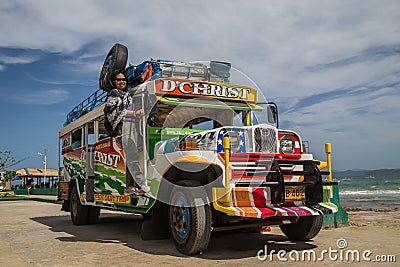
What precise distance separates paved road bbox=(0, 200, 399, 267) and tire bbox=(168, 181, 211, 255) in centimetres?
18

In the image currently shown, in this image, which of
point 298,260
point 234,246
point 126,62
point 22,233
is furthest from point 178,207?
point 22,233

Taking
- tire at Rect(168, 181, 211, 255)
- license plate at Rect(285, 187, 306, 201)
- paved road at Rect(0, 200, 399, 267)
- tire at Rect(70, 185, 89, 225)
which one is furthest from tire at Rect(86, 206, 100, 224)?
license plate at Rect(285, 187, 306, 201)

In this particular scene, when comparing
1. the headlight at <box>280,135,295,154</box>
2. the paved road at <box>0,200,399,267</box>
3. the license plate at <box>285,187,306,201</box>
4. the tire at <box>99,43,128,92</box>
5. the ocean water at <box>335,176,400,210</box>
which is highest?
the tire at <box>99,43,128,92</box>

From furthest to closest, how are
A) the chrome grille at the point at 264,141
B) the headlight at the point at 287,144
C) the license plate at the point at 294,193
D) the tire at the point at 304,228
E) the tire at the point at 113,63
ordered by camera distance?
1. the tire at the point at 113,63
2. the tire at the point at 304,228
3. the headlight at the point at 287,144
4. the chrome grille at the point at 264,141
5. the license plate at the point at 294,193

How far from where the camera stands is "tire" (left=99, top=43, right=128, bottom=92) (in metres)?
8.38

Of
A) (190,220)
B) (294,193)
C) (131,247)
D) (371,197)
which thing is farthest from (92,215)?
(371,197)

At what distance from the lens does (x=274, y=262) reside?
5.55m

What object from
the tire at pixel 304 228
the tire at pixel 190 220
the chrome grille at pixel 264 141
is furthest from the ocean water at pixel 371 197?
the tire at pixel 190 220

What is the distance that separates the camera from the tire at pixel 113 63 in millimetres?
8375

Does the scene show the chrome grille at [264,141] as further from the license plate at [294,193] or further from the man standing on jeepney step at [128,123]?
the man standing on jeepney step at [128,123]

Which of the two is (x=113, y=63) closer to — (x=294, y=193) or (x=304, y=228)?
(x=294, y=193)

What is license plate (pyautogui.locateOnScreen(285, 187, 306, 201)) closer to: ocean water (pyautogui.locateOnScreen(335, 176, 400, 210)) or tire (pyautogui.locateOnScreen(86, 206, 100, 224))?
tire (pyautogui.locateOnScreen(86, 206, 100, 224))

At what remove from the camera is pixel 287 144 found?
21.7 ft

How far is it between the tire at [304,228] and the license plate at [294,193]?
36.5 inches
